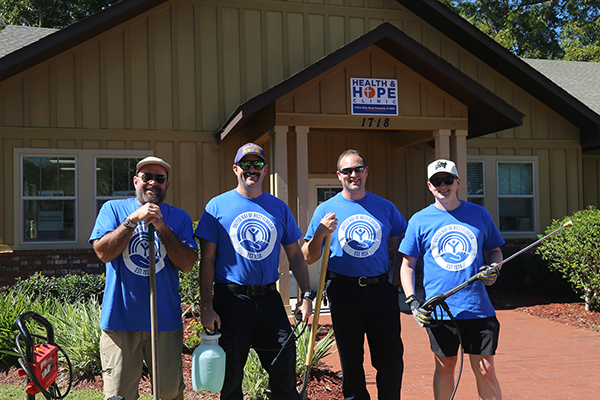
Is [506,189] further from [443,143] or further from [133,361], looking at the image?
[133,361]

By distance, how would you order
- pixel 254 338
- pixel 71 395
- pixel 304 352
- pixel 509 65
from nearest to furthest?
pixel 254 338 → pixel 71 395 → pixel 304 352 → pixel 509 65

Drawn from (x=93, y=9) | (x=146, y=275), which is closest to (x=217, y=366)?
(x=146, y=275)

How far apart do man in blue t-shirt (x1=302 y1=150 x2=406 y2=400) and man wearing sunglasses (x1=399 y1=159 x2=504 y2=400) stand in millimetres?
→ 209

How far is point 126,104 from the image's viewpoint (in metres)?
8.91

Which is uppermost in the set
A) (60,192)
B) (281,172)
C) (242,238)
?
(281,172)

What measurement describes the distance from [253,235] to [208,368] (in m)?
0.88

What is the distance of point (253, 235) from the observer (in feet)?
10.9

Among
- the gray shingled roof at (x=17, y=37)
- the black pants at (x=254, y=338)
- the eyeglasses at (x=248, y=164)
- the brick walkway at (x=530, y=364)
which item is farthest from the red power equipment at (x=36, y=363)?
the gray shingled roof at (x=17, y=37)

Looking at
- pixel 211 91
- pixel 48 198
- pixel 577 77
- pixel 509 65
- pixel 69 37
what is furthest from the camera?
pixel 577 77

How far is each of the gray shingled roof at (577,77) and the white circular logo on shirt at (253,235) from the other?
1106 centimetres

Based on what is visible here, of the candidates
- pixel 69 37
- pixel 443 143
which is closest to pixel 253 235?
pixel 443 143

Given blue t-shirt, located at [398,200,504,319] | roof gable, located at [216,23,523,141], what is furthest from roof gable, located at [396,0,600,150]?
blue t-shirt, located at [398,200,504,319]

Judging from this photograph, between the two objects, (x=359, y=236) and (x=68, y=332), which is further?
(x=68, y=332)

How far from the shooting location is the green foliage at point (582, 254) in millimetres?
7840
